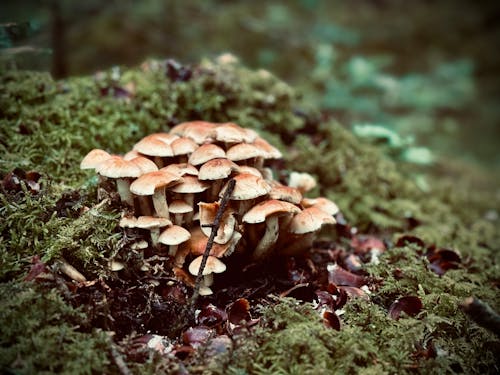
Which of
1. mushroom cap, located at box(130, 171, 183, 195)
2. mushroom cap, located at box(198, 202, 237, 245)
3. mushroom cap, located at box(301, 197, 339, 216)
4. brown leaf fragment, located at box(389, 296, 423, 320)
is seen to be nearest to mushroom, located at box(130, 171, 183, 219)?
mushroom cap, located at box(130, 171, 183, 195)

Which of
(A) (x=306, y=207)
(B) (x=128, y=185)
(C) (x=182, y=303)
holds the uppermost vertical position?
(B) (x=128, y=185)

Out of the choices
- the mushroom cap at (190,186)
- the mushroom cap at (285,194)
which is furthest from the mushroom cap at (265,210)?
the mushroom cap at (190,186)

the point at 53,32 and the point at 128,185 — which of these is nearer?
the point at 128,185

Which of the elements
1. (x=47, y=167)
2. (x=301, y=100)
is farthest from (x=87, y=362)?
(x=301, y=100)

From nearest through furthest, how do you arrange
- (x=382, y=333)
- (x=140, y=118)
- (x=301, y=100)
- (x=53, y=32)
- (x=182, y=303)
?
(x=382, y=333), (x=182, y=303), (x=140, y=118), (x=301, y=100), (x=53, y=32)

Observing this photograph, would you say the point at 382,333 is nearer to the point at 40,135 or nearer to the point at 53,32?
the point at 40,135

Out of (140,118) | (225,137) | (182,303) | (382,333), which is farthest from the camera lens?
(140,118)

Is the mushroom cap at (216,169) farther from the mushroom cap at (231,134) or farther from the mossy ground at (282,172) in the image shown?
the mossy ground at (282,172)

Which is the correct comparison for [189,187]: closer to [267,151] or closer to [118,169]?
[118,169]
